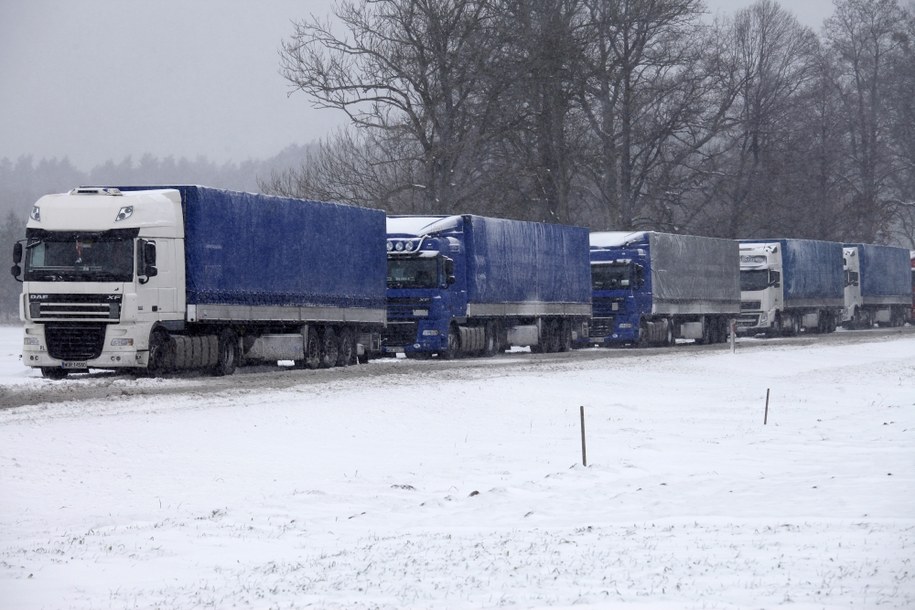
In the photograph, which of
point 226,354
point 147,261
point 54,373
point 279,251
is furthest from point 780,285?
point 54,373

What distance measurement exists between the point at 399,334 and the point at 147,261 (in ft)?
35.4

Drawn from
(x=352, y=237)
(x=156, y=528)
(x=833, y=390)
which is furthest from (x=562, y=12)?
(x=156, y=528)

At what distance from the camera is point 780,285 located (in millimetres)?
57188

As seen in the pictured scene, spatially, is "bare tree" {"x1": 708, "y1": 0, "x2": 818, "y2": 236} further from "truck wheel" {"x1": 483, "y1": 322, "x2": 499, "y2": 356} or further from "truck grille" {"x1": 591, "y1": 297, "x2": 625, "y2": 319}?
"truck wheel" {"x1": 483, "y1": 322, "x2": 499, "y2": 356}

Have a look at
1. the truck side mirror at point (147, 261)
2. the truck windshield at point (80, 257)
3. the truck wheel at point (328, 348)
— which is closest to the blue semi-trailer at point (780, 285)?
the truck wheel at point (328, 348)

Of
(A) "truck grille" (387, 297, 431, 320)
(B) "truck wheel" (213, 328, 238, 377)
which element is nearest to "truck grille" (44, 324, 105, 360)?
(B) "truck wheel" (213, 328, 238, 377)

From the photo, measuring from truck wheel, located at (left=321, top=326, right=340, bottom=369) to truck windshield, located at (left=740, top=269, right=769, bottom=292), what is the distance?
89.2 ft

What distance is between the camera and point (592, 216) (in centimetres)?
6981

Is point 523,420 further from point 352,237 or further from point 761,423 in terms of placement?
point 352,237

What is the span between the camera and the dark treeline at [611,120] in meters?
48.3

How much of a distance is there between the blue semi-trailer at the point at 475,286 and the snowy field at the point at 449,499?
10066mm

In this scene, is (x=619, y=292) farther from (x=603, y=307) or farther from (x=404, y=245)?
(x=404, y=245)

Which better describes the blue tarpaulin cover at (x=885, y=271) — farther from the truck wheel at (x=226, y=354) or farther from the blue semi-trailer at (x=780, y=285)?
the truck wheel at (x=226, y=354)

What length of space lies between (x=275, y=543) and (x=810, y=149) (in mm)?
68849
